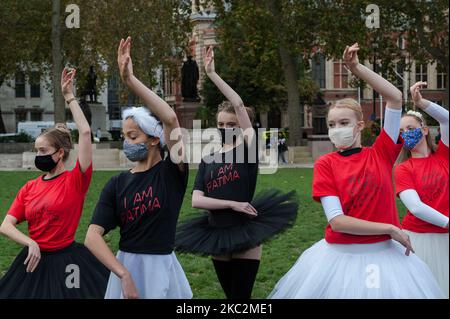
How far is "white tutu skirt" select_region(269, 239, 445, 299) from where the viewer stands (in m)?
4.53

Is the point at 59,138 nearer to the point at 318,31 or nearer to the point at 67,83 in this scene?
the point at 67,83

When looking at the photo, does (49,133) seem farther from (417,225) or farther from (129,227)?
(417,225)

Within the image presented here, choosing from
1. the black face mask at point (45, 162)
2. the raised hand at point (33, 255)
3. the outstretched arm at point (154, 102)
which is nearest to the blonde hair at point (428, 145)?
the outstretched arm at point (154, 102)

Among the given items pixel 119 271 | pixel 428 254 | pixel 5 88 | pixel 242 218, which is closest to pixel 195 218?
pixel 242 218

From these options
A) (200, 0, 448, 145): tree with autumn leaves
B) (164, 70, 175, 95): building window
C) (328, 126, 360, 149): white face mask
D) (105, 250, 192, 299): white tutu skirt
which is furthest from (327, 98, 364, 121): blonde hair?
(164, 70, 175, 95): building window

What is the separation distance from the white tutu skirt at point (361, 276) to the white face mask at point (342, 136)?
0.63 m

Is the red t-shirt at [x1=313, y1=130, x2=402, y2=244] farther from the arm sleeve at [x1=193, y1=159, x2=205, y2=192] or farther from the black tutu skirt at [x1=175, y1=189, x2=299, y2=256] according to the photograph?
the arm sleeve at [x1=193, y1=159, x2=205, y2=192]

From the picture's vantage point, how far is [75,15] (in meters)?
36.5

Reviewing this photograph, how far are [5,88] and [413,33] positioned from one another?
53.5 metres

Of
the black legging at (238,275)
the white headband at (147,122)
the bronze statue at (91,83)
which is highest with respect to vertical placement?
the bronze statue at (91,83)

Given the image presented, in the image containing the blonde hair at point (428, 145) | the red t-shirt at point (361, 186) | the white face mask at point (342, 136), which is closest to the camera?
the red t-shirt at point (361, 186)

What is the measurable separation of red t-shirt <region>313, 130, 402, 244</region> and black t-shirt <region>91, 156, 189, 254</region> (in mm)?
913

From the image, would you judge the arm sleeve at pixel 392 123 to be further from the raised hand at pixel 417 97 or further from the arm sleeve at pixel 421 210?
the arm sleeve at pixel 421 210

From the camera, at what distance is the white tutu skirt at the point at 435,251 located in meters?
5.89
